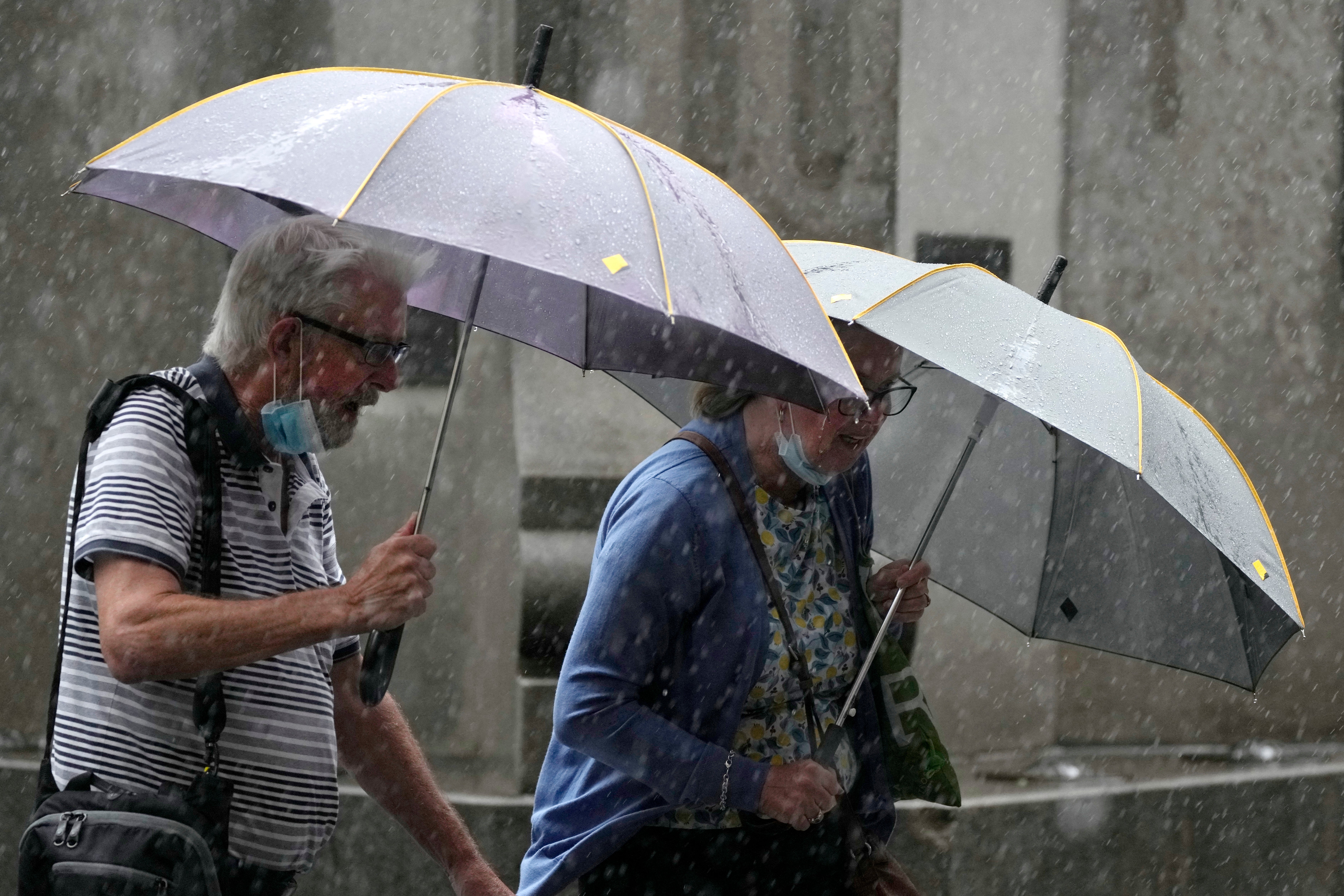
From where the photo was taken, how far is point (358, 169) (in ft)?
7.11

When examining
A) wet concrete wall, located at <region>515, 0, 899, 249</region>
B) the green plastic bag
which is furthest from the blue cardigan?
wet concrete wall, located at <region>515, 0, 899, 249</region>

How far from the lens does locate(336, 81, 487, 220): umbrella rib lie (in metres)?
2.08

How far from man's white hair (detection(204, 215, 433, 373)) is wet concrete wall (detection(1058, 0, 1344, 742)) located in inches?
220

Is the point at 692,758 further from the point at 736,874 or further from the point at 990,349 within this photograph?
the point at 990,349

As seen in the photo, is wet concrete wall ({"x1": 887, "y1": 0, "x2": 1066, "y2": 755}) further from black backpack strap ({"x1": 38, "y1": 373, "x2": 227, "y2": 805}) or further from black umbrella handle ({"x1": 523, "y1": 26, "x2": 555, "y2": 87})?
black backpack strap ({"x1": 38, "y1": 373, "x2": 227, "y2": 805})

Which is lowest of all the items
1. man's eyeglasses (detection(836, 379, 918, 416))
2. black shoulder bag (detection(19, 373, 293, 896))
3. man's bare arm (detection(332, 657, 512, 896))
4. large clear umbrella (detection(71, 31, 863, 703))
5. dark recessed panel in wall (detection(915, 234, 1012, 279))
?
man's bare arm (detection(332, 657, 512, 896))

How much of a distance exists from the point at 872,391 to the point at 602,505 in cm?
329

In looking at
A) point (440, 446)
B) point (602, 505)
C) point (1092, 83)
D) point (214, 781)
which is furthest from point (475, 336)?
point (214, 781)

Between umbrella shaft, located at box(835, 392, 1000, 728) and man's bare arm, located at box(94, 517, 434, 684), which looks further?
umbrella shaft, located at box(835, 392, 1000, 728)

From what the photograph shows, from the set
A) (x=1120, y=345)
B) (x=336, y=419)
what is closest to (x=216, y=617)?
(x=336, y=419)

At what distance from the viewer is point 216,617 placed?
2168 mm

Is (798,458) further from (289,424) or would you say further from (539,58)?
(289,424)

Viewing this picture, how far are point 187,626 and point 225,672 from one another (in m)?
0.24

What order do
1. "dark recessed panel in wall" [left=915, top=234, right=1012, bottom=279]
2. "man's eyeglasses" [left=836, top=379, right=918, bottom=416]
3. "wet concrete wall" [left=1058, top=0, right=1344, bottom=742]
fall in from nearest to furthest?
"man's eyeglasses" [left=836, top=379, right=918, bottom=416]
"dark recessed panel in wall" [left=915, top=234, right=1012, bottom=279]
"wet concrete wall" [left=1058, top=0, right=1344, bottom=742]
